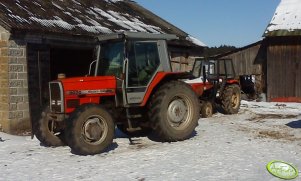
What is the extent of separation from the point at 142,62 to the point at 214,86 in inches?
209

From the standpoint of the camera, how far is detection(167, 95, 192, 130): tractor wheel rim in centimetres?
796

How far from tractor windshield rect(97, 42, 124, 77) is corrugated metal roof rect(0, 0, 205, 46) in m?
2.96

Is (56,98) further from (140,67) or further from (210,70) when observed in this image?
(210,70)

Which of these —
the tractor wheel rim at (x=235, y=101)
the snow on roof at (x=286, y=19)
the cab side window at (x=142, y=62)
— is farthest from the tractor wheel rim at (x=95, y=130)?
the snow on roof at (x=286, y=19)

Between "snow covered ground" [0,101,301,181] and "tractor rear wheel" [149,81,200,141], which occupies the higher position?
"tractor rear wheel" [149,81,200,141]

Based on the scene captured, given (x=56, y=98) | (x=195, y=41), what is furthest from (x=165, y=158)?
(x=195, y=41)

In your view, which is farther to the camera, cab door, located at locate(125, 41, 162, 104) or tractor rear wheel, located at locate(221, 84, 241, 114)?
tractor rear wheel, located at locate(221, 84, 241, 114)

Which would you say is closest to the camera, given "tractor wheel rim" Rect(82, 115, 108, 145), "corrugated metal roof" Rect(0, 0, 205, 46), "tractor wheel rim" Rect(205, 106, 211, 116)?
"tractor wheel rim" Rect(82, 115, 108, 145)

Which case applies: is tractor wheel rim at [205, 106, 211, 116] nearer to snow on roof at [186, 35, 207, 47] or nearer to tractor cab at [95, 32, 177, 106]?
tractor cab at [95, 32, 177, 106]

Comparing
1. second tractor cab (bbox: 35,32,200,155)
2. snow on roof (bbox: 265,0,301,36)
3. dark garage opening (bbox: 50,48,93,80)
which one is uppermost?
snow on roof (bbox: 265,0,301,36)

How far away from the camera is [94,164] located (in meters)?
6.35

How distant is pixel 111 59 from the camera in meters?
7.88

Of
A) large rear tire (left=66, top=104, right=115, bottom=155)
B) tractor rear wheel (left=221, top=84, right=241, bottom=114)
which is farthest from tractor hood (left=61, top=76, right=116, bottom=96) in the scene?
tractor rear wheel (left=221, top=84, right=241, bottom=114)

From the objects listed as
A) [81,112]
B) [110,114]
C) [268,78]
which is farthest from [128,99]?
[268,78]
